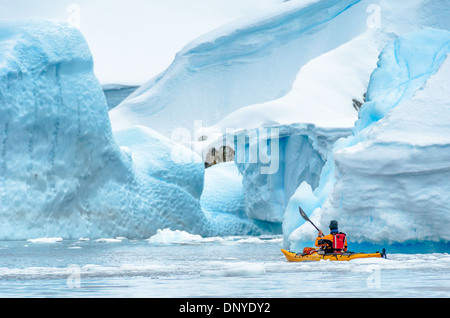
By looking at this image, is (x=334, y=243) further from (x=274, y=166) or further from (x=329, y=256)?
(x=274, y=166)

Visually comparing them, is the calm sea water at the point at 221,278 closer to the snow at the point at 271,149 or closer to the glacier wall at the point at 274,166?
the snow at the point at 271,149

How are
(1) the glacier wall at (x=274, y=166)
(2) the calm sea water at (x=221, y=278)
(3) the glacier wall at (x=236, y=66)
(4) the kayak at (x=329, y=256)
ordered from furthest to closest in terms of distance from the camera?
(3) the glacier wall at (x=236, y=66), (1) the glacier wall at (x=274, y=166), (4) the kayak at (x=329, y=256), (2) the calm sea water at (x=221, y=278)

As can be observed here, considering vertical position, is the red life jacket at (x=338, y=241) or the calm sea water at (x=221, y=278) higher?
the red life jacket at (x=338, y=241)

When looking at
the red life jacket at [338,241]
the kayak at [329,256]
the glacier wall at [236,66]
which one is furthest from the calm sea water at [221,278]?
the glacier wall at [236,66]

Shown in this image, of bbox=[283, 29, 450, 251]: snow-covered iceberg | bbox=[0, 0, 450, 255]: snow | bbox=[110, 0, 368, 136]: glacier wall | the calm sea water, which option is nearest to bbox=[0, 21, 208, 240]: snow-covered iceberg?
bbox=[0, 0, 450, 255]: snow

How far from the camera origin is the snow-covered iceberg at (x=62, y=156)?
13.1 metres

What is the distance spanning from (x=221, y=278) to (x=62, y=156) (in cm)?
842

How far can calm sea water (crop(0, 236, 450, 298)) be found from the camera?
4902mm

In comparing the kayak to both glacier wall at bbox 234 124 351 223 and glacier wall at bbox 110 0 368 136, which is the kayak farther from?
glacier wall at bbox 110 0 368 136

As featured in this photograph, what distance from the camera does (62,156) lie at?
1386 cm

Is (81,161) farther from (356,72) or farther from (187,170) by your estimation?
(356,72)

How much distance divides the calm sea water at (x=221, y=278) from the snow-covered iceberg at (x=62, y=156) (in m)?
4.26

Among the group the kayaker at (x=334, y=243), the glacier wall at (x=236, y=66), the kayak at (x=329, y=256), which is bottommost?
the kayak at (x=329, y=256)
